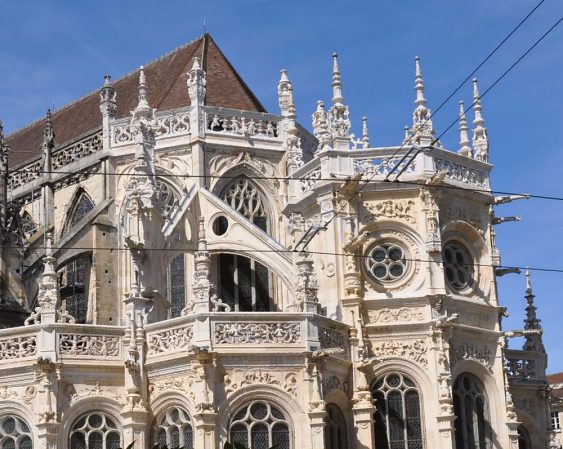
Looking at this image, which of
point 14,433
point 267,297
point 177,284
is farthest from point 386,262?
point 14,433

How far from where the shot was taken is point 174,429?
27.4 metres

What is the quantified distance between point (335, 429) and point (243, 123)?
1175cm

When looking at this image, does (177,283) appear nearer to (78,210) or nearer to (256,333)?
(78,210)

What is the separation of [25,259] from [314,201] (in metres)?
9.10

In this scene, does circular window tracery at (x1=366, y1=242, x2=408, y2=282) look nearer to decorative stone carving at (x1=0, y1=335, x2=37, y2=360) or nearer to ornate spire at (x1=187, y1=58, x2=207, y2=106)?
decorative stone carving at (x1=0, y1=335, x2=37, y2=360)

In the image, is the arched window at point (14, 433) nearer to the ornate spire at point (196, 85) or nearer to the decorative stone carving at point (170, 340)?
the decorative stone carving at point (170, 340)

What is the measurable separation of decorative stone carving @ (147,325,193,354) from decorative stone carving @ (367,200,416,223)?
5.93 m

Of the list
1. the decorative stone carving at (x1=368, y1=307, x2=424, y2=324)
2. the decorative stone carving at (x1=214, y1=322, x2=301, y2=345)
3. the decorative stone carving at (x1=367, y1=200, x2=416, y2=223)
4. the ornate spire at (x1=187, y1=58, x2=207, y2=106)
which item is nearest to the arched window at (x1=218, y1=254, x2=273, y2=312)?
the ornate spire at (x1=187, y1=58, x2=207, y2=106)

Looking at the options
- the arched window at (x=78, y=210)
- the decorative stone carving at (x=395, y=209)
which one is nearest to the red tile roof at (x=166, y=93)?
the arched window at (x=78, y=210)

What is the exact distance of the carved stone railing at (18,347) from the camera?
27812mm

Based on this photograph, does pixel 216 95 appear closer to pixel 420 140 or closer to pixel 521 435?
pixel 420 140

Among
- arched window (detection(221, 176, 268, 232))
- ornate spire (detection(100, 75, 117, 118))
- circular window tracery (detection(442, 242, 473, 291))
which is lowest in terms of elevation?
circular window tracery (detection(442, 242, 473, 291))

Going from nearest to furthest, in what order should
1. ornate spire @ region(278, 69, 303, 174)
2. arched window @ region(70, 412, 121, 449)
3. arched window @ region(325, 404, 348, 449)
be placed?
arched window @ region(70, 412, 121, 449)
arched window @ region(325, 404, 348, 449)
ornate spire @ region(278, 69, 303, 174)

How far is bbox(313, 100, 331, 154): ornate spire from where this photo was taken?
3095cm
